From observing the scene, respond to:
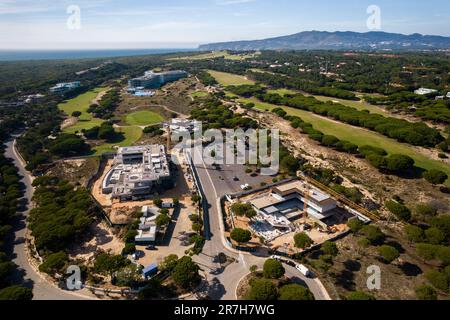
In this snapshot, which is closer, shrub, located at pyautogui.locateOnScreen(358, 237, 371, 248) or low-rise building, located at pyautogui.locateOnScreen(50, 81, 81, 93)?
shrub, located at pyautogui.locateOnScreen(358, 237, 371, 248)

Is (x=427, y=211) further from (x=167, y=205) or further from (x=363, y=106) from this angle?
(x=363, y=106)

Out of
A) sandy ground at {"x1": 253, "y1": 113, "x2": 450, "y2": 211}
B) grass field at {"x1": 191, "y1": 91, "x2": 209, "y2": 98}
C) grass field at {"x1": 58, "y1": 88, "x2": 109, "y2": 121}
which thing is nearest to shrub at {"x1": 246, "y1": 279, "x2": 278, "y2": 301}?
sandy ground at {"x1": 253, "y1": 113, "x2": 450, "y2": 211}

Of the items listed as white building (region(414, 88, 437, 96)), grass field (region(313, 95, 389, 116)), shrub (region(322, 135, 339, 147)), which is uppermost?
white building (region(414, 88, 437, 96))

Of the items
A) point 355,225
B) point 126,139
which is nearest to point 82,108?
point 126,139

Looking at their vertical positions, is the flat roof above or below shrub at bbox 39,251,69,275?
above

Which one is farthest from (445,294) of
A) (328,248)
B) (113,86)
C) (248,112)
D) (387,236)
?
(113,86)

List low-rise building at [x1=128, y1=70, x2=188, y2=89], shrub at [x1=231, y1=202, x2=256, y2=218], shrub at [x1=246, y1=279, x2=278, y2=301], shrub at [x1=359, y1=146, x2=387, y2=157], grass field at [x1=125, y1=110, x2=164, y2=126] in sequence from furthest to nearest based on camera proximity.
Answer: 1. low-rise building at [x1=128, y1=70, x2=188, y2=89]
2. grass field at [x1=125, y1=110, x2=164, y2=126]
3. shrub at [x1=359, y1=146, x2=387, y2=157]
4. shrub at [x1=231, y1=202, x2=256, y2=218]
5. shrub at [x1=246, y1=279, x2=278, y2=301]

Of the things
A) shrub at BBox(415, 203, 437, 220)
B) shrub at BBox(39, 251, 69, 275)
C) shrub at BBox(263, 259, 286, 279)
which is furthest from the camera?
shrub at BBox(415, 203, 437, 220)

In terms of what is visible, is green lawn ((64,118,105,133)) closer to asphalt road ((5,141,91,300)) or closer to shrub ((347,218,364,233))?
asphalt road ((5,141,91,300))
